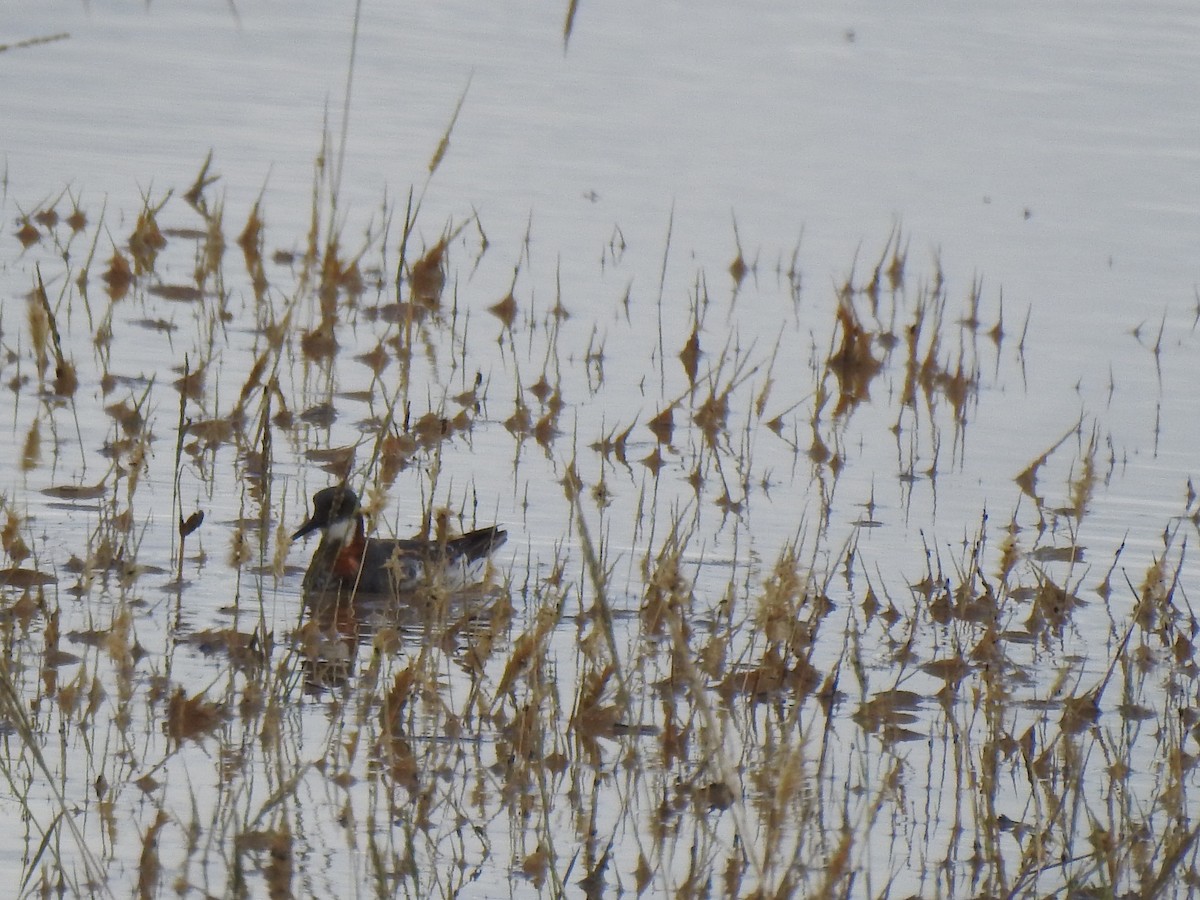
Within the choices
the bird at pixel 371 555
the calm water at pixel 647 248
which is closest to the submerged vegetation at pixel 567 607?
the calm water at pixel 647 248

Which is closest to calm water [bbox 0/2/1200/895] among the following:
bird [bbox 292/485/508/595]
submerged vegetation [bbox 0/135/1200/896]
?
submerged vegetation [bbox 0/135/1200/896]

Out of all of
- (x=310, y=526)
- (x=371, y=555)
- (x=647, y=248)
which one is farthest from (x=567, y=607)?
(x=647, y=248)

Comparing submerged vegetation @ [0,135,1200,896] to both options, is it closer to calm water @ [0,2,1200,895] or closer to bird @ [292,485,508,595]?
calm water @ [0,2,1200,895]

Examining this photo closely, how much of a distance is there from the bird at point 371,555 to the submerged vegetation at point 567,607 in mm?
144

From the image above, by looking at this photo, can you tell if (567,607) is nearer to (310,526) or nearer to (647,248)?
(310,526)

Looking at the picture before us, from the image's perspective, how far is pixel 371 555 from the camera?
7.39 m

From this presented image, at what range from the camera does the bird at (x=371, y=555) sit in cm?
678

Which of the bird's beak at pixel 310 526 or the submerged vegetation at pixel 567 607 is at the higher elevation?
the submerged vegetation at pixel 567 607

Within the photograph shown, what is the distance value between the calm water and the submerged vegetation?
43mm

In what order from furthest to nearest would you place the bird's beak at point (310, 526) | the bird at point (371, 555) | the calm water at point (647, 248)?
the calm water at point (647, 248) < the bird's beak at point (310, 526) < the bird at point (371, 555)

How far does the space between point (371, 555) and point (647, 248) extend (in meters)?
5.24

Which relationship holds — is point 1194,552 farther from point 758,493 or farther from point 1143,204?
point 1143,204

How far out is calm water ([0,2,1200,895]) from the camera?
304 inches

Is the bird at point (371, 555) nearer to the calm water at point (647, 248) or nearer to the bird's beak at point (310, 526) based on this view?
the bird's beak at point (310, 526)
